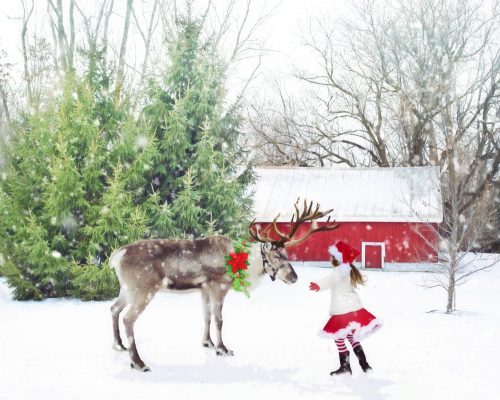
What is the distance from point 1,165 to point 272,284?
9010 millimetres

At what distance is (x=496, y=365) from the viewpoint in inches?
350

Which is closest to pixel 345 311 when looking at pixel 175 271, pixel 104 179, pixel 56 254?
pixel 175 271

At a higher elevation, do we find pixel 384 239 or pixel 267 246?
pixel 267 246

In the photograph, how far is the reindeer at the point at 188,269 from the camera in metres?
8.52

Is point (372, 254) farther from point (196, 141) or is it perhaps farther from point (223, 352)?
point (223, 352)

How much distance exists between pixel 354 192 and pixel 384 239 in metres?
2.82

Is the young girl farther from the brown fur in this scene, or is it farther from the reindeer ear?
the reindeer ear

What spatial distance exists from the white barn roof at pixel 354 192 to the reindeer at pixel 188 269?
1628 cm

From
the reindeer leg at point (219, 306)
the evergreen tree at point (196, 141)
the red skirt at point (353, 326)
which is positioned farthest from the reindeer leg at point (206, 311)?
the evergreen tree at point (196, 141)

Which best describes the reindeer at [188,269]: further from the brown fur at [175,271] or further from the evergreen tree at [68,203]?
the evergreen tree at [68,203]

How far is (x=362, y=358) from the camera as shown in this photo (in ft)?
25.9

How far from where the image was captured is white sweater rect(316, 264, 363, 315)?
25.5 ft

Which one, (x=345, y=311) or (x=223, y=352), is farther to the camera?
(x=223, y=352)

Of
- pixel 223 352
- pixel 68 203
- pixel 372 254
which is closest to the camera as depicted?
pixel 223 352
